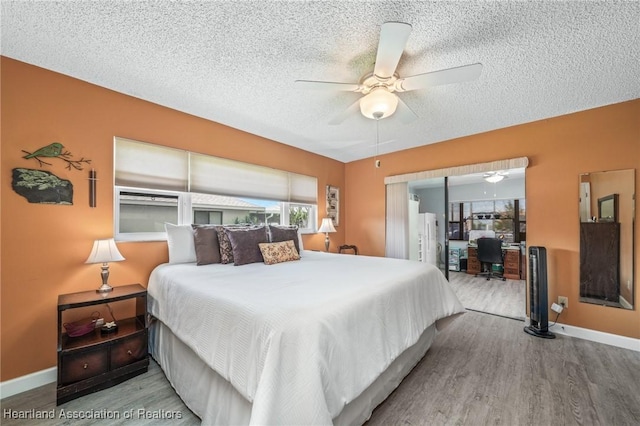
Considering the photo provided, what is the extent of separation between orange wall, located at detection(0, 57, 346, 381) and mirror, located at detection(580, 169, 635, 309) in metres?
4.66

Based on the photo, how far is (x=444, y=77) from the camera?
5.62 feet

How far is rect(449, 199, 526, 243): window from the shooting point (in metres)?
4.80

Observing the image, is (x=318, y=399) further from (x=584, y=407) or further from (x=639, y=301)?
(x=639, y=301)

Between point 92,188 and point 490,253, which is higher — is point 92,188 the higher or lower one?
the higher one

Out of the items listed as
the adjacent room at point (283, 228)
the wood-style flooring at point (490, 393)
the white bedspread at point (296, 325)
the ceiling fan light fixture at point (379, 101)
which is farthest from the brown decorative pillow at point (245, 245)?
the ceiling fan light fixture at point (379, 101)

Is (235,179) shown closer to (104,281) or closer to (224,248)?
(224,248)

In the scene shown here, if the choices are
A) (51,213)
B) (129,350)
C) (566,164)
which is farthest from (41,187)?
(566,164)

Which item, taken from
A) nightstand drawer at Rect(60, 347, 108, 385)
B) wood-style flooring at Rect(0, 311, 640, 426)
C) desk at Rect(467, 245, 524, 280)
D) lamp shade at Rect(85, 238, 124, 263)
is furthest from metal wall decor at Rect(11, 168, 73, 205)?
desk at Rect(467, 245, 524, 280)

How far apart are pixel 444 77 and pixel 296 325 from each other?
1.84 meters

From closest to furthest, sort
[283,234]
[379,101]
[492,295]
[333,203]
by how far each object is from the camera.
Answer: [379,101]
[283,234]
[492,295]
[333,203]

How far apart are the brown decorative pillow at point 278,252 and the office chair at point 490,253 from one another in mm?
4178

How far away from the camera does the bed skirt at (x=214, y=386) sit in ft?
4.45

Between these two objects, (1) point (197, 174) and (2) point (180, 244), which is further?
(1) point (197, 174)

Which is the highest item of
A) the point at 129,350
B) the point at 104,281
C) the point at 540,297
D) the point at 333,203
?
the point at 333,203
